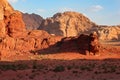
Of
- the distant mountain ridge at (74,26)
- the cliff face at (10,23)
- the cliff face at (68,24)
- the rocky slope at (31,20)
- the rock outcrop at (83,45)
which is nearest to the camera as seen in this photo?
the rock outcrop at (83,45)

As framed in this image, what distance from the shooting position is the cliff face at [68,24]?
108 meters

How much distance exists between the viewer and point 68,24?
113688 millimetres

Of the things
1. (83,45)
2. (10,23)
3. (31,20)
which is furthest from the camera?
(31,20)

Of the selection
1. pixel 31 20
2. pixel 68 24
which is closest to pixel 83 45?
pixel 68 24

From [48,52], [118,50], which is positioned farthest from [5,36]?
[118,50]

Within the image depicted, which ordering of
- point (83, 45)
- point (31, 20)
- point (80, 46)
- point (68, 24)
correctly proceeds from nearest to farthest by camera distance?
point (83, 45) → point (80, 46) → point (68, 24) → point (31, 20)

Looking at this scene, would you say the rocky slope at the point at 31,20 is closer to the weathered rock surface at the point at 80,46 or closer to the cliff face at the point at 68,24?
the cliff face at the point at 68,24

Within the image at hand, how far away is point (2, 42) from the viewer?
163 ft

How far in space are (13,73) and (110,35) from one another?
9254 centimetres

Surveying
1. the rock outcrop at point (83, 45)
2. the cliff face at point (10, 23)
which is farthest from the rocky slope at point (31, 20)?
the rock outcrop at point (83, 45)

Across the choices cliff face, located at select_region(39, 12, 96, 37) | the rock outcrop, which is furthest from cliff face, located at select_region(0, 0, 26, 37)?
cliff face, located at select_region(39, 12, 96, 37)

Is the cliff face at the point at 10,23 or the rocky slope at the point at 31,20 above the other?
the rocky slope at the point at 31,20

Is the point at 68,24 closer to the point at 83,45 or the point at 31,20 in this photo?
the point at 31,20

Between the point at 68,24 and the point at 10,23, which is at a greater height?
the point at 68,24
